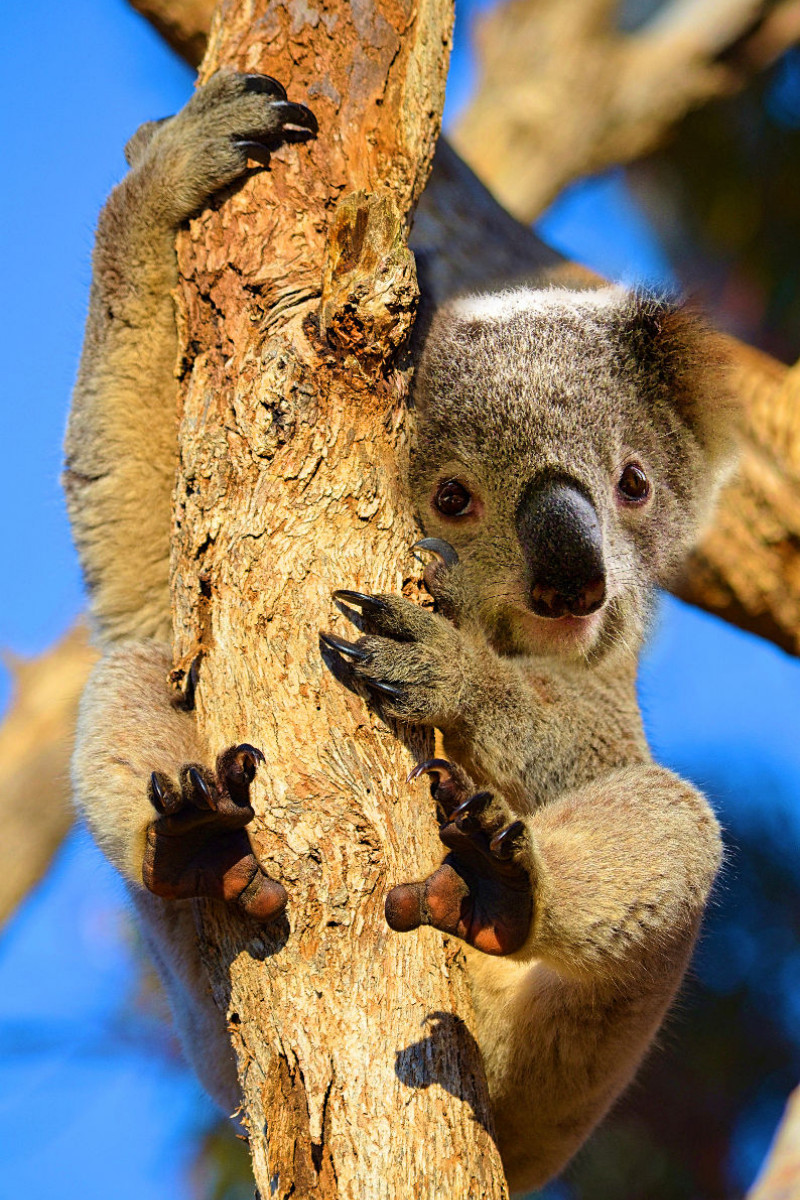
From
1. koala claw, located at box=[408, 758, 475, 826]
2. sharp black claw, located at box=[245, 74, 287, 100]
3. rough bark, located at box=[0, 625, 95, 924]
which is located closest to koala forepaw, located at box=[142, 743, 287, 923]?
koala claw, located at box=[408, 758, 475, 826]

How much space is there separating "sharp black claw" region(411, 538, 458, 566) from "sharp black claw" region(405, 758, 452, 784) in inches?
18.2

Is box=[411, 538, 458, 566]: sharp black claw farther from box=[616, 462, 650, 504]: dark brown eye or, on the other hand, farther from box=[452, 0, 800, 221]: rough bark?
box=[452, 0, 800, 221]: rough bark

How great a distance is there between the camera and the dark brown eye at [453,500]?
2.55 metres

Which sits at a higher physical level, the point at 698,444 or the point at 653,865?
the point at 698,444

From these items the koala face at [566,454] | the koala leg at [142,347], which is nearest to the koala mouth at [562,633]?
the koala face at [566,454]

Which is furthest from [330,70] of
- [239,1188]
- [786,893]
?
[239,1188]

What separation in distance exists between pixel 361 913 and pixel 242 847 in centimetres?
21

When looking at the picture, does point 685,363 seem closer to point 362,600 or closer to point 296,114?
point 296,114

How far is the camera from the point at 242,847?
179 centimetres

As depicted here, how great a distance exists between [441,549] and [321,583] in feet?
1.32

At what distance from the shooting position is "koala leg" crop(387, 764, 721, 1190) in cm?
186

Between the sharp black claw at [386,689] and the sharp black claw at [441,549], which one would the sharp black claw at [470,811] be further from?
the sharp black claw at [441,549]

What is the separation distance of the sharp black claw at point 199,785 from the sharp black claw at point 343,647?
321 millimetres

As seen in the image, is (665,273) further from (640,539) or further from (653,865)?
(653,865)
